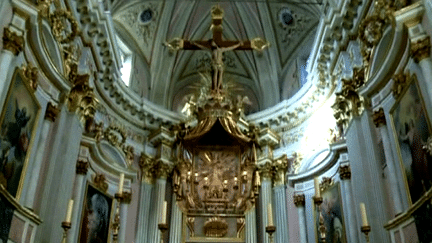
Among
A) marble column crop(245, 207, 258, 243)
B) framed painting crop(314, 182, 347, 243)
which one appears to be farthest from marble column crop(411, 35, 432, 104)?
marble column crop(245, 207, 258, 243)

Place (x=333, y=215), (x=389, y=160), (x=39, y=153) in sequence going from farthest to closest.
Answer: (x=333, y=215)
(x=39, y=153)
(x=389, y=160)

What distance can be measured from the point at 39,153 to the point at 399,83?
718 centimetres

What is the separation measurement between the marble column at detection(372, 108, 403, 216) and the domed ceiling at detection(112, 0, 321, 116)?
7.29m

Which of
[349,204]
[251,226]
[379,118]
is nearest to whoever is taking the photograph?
[379,118]

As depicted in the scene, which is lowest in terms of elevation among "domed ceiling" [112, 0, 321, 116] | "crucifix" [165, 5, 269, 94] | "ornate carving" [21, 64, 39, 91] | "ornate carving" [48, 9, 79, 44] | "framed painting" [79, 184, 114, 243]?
"framed painting" [79, 184, 114, 243]

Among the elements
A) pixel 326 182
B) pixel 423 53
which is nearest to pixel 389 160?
pixel 423 53

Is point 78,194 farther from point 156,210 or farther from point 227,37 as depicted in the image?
point 227,37

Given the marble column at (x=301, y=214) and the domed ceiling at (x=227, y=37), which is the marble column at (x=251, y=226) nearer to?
the marble column at (x=301, y=214)

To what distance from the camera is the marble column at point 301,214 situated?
1305 centimetres

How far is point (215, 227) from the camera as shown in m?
13.5

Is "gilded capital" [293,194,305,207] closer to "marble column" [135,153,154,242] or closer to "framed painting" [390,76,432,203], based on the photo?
"marble column" [135,153,154,242]

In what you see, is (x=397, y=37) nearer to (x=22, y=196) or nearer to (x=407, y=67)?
(x=407, y=67)

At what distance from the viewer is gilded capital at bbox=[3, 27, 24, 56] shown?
7992 mm

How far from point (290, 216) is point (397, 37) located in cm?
695
